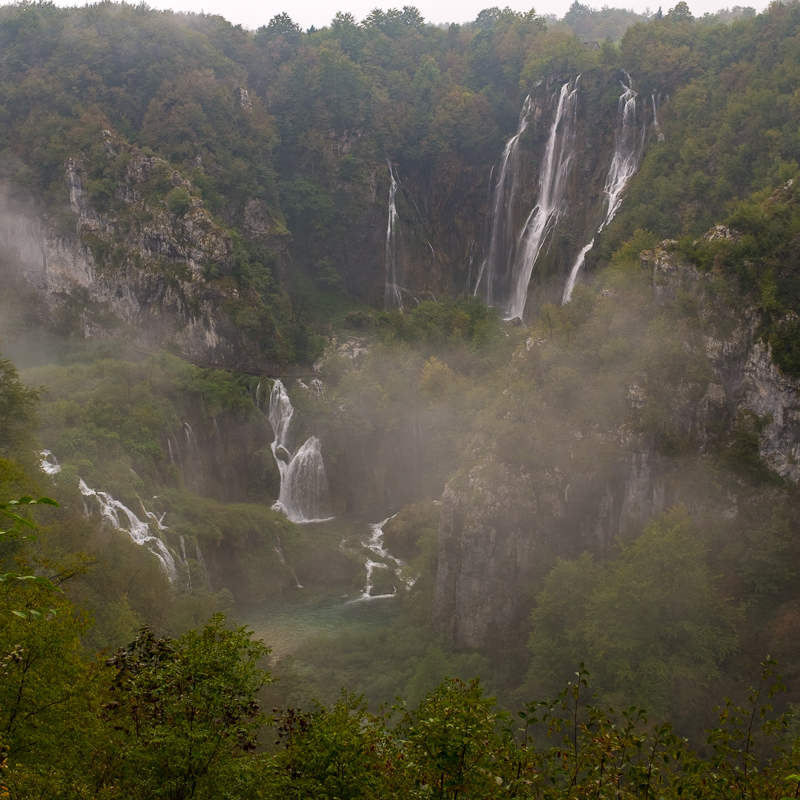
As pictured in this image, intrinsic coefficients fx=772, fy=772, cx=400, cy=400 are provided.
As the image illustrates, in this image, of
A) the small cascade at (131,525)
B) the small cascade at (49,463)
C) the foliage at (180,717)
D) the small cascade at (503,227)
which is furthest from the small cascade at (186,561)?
the small cascade at (503,227)

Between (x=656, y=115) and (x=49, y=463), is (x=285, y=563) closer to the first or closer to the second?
(x=49, y=463)

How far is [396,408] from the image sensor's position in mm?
51500

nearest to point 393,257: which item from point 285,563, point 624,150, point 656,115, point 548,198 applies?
point 548,198

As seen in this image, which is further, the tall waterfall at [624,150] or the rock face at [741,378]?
the tall waterfall at [624,150]

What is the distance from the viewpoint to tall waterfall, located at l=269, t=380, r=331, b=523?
1950 inches

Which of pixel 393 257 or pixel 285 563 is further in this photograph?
pixel 393 257

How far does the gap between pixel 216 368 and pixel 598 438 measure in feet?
104

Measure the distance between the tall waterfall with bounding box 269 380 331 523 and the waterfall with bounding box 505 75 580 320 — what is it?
69.2ft

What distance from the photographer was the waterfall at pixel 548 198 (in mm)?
60812

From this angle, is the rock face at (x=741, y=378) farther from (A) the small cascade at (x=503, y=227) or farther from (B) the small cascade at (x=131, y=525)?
(A) the small cascade at (x=503, y=227)

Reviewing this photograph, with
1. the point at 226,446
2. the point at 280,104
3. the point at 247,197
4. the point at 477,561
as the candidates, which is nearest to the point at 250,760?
the point at 477,561

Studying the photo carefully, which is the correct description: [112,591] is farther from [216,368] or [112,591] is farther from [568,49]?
[568,49]

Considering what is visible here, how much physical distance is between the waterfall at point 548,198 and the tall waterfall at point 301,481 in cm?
2108

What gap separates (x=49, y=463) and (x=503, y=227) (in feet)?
144
